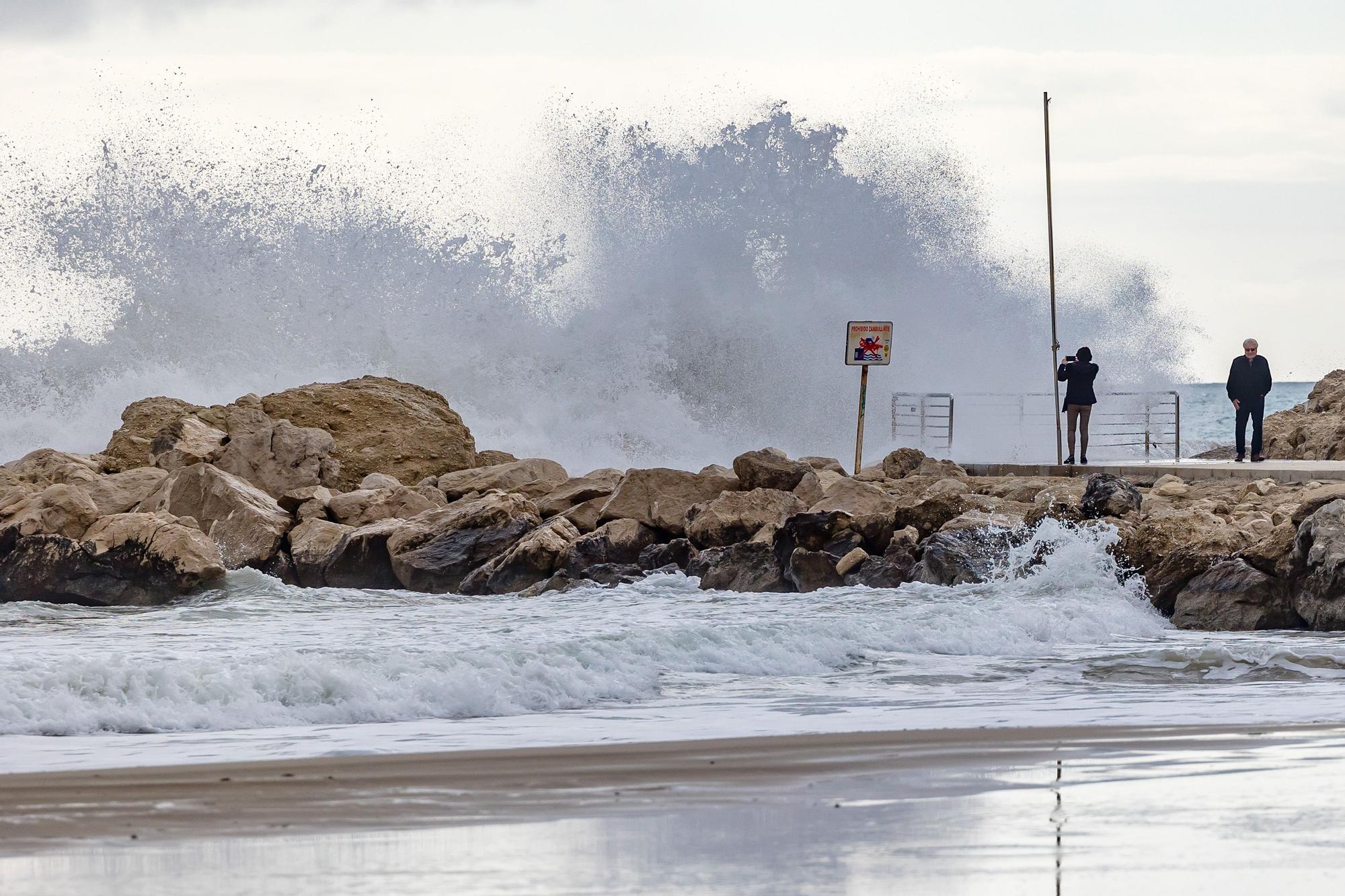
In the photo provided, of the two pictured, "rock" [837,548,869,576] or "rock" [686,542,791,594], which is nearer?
"rock" [837,548,869,576]

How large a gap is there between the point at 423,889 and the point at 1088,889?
132 cm

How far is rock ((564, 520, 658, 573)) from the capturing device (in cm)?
1229

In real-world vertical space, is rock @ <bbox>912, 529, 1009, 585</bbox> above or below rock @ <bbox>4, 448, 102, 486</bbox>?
below

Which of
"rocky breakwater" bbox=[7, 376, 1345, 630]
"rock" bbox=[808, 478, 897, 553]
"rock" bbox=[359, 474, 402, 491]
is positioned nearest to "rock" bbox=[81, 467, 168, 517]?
"rocky breakwater" bbox=[7, 376, 1345, 630]

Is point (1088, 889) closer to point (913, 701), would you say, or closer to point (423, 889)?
point (423, 889)

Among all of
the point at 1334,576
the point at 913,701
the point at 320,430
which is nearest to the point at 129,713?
the point at 913,701

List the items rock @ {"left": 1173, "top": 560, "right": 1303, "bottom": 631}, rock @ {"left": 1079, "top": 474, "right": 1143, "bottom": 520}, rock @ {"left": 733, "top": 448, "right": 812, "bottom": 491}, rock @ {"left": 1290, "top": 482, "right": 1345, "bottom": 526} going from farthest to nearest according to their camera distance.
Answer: rock @ {"left": 733, "top": 448, "right": 812, "bottom": 491} → rock @ {"left": 1079, "top": 474, "right": 1143, "bottom": 520} → rock @ {"left": 1290, "top": 482, "right": 1345, "bottom": 526} → rock @ {"left": 1173, "top": 560, "right": 1303, "bottom": 631}

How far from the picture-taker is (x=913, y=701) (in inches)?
272

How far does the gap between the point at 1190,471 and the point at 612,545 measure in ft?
18.2

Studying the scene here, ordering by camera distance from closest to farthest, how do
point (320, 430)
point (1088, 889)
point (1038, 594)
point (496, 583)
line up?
1. point (1088, 889)
2. point (1038, 594)
3. point (496, 583)
4. point (320, 430)

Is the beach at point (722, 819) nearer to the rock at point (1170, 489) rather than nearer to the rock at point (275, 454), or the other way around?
the rock at point (1170, 489)

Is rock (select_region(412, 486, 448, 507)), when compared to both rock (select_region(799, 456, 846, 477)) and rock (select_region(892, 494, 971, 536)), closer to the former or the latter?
rock (select_region(799, 456, 846, 477))

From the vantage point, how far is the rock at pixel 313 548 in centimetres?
1224

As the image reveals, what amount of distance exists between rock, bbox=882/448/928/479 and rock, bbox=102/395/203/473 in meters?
6.68
